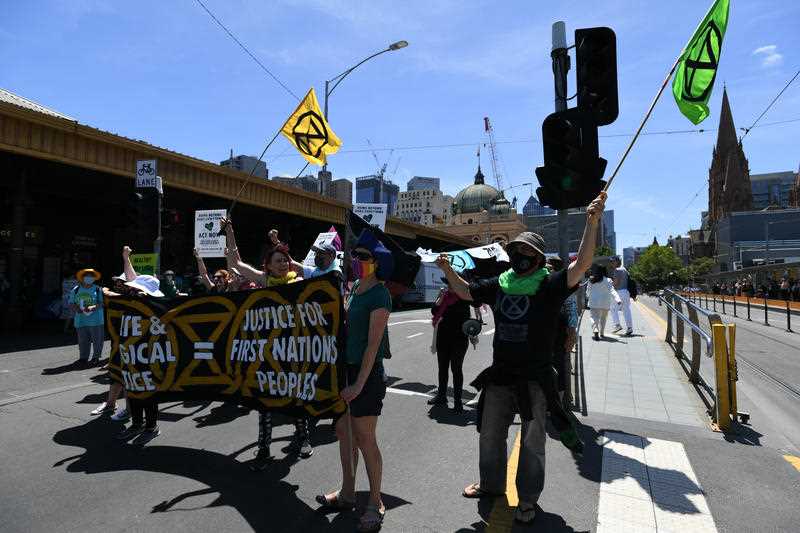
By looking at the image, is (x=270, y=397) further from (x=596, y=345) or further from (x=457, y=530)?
(x=596, y=345)

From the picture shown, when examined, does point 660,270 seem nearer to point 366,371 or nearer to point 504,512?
point 504,512

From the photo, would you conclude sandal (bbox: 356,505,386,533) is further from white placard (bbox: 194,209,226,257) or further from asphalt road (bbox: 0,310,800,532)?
white placard (bbox: 194,209,226,257)

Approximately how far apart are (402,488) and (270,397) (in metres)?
1.34

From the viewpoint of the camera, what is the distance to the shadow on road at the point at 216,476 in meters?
3.26

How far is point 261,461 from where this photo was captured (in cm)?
420

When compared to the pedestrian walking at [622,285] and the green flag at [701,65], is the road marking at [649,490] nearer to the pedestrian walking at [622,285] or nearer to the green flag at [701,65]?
the green flag at [701,65]

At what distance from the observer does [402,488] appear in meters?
3.74

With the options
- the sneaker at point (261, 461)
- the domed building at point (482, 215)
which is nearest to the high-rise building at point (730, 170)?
the domed building at point (482, 215)

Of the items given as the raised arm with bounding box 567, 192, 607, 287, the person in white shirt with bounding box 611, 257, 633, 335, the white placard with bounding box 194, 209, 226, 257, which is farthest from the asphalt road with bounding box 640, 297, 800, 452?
Result: the white placard with bounding box 194, 209, 226, 257

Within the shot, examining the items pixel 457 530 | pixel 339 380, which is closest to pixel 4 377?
pixel 339 380

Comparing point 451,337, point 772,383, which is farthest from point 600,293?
point 451,337

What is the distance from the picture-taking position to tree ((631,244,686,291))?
107688 millimetres

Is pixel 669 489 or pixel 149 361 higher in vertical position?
pixel 149 361

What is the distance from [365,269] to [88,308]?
7133 mm
